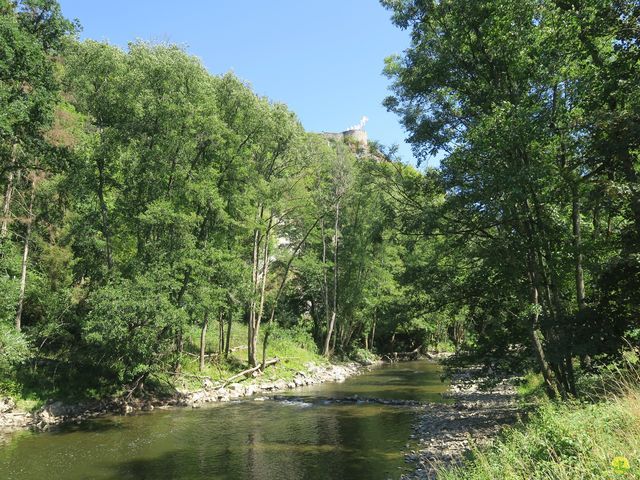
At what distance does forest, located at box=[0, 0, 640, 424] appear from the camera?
10883 millimetres

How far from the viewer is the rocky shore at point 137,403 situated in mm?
17000

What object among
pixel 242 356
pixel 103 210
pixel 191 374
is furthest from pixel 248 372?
pixel 103 210

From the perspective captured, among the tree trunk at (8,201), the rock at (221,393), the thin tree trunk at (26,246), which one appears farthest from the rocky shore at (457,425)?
the tree trunk at (8,201)

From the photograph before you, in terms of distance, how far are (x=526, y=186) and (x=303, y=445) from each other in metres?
10.0

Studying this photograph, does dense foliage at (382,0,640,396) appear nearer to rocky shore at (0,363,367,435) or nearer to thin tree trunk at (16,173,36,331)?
rocky shore at (0,363,367,435)

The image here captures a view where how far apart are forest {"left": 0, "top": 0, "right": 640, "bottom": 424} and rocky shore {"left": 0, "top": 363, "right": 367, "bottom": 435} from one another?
0.95 metres

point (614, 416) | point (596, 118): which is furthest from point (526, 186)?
point (614, 416)

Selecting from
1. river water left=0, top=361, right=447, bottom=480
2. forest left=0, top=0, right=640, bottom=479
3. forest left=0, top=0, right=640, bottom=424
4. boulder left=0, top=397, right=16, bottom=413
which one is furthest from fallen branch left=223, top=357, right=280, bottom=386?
boulder left=0, top=397, right=16, bottom=413

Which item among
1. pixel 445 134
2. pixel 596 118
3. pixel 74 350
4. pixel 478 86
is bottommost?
pixel 74 350

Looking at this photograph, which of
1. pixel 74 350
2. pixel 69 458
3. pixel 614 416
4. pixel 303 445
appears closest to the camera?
pixel 614 416

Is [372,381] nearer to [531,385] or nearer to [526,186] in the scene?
[531,385]

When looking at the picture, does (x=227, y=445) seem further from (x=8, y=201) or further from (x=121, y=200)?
(x=8, y=201)

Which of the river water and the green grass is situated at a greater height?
the green grass

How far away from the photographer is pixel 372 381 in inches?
1180
